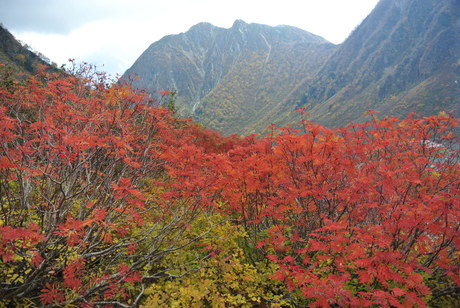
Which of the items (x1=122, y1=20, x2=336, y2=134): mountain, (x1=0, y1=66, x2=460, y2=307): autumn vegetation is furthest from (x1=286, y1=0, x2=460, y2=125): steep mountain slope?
(x1=0, y1=66, x2=460, y2=307): autumn vegetation

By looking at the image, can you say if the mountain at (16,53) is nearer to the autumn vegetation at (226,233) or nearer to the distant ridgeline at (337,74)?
the distant ridgeline at (337,74)

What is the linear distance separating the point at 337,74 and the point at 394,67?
2748 centimetres

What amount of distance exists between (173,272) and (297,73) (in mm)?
167591

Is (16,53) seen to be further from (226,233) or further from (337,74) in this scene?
(337,74)

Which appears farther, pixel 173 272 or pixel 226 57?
pixel 226 57

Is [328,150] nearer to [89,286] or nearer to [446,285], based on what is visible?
[446,285]

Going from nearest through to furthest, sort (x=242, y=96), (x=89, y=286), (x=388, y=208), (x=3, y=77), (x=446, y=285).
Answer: (x=89, y=286)
(x=388, y=208)
(x=446, y=285)
(x=3, y=77)
(x=242, y=96)

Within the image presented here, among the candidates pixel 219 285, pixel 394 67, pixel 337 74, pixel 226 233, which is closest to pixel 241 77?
pixel 337 74

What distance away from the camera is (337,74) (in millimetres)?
112000

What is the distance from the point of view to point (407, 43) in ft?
300

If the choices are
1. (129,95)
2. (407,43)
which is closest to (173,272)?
(129,95)

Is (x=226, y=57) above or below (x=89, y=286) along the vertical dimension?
above

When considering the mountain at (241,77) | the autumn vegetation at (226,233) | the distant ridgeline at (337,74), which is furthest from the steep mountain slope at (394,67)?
the autumn vegetation at (226,233)

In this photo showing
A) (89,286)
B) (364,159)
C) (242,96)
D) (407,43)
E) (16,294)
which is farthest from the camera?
(242,96)
